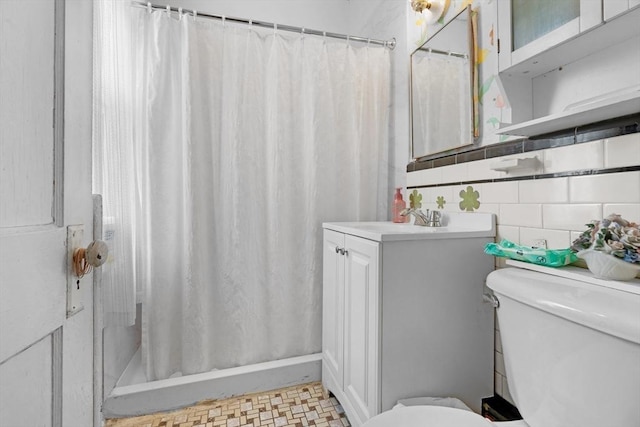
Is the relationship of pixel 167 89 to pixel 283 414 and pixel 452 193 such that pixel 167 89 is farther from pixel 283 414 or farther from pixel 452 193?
pixel 283 414

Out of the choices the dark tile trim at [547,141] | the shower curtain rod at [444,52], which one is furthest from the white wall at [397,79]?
the dark tile trim at [547,141]

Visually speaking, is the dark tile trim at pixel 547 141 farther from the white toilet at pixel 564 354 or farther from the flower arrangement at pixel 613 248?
the white toilet at pixel 564 354

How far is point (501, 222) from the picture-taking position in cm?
115

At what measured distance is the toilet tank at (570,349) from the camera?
1.94 feet

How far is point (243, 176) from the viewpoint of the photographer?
165 cm

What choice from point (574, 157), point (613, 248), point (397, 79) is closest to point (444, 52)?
point (397, 79)

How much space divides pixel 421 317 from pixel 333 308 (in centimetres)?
50

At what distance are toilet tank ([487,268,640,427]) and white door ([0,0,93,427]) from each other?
3.08 feet

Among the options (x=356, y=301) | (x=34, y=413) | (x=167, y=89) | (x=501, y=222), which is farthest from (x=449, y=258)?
(x=167, y=89)

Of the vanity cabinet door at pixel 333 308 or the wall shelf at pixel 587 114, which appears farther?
the vanity cabinet door at pixel 333 308

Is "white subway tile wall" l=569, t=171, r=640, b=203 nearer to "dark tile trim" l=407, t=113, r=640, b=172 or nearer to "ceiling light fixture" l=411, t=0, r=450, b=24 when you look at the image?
"dark tile trim" l=407, t=113, r=640, b=172

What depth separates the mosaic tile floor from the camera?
1408 mm

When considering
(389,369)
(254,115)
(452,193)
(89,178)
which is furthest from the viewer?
(254,115)

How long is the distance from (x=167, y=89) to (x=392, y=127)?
1.23m
